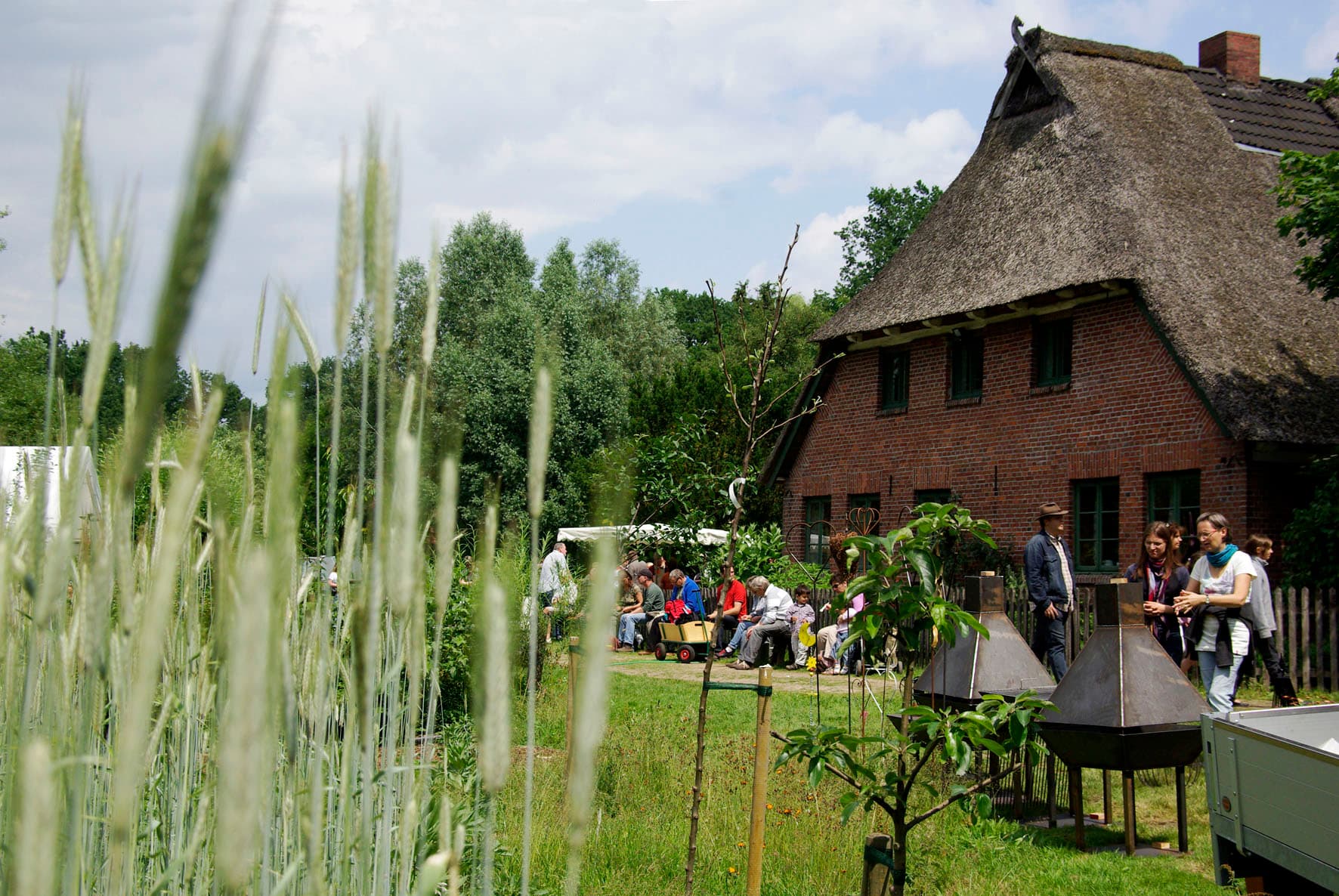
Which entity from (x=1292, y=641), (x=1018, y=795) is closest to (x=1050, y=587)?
(x=1018, y=795)

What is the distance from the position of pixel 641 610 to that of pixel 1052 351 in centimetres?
743

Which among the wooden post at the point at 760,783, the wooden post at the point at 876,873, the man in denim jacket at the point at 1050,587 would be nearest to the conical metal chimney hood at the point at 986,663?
the wooden post at the point at 876,873

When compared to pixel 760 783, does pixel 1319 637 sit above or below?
below

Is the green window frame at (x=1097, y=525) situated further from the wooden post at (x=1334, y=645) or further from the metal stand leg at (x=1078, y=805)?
the metal stand leg at (x=1078, y=805)

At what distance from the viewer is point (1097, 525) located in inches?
617

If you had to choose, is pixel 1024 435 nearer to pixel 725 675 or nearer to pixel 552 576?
pixel 725 675

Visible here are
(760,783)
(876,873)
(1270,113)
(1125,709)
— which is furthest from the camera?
(1270,113)

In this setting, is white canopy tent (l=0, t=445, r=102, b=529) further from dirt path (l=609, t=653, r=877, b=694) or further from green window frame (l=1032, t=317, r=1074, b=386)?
green window frame (l=1032, t=317, r=1074, b=386)

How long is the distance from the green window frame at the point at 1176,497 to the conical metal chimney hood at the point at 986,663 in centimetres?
901

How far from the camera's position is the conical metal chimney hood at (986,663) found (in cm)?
584

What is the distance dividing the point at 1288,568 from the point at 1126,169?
6.96 meters

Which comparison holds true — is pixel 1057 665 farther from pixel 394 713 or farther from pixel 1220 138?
pixel 1220 138

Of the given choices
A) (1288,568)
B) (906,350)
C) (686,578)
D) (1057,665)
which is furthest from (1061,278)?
(1057,665)

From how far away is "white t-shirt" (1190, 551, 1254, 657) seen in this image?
7.07 metres
